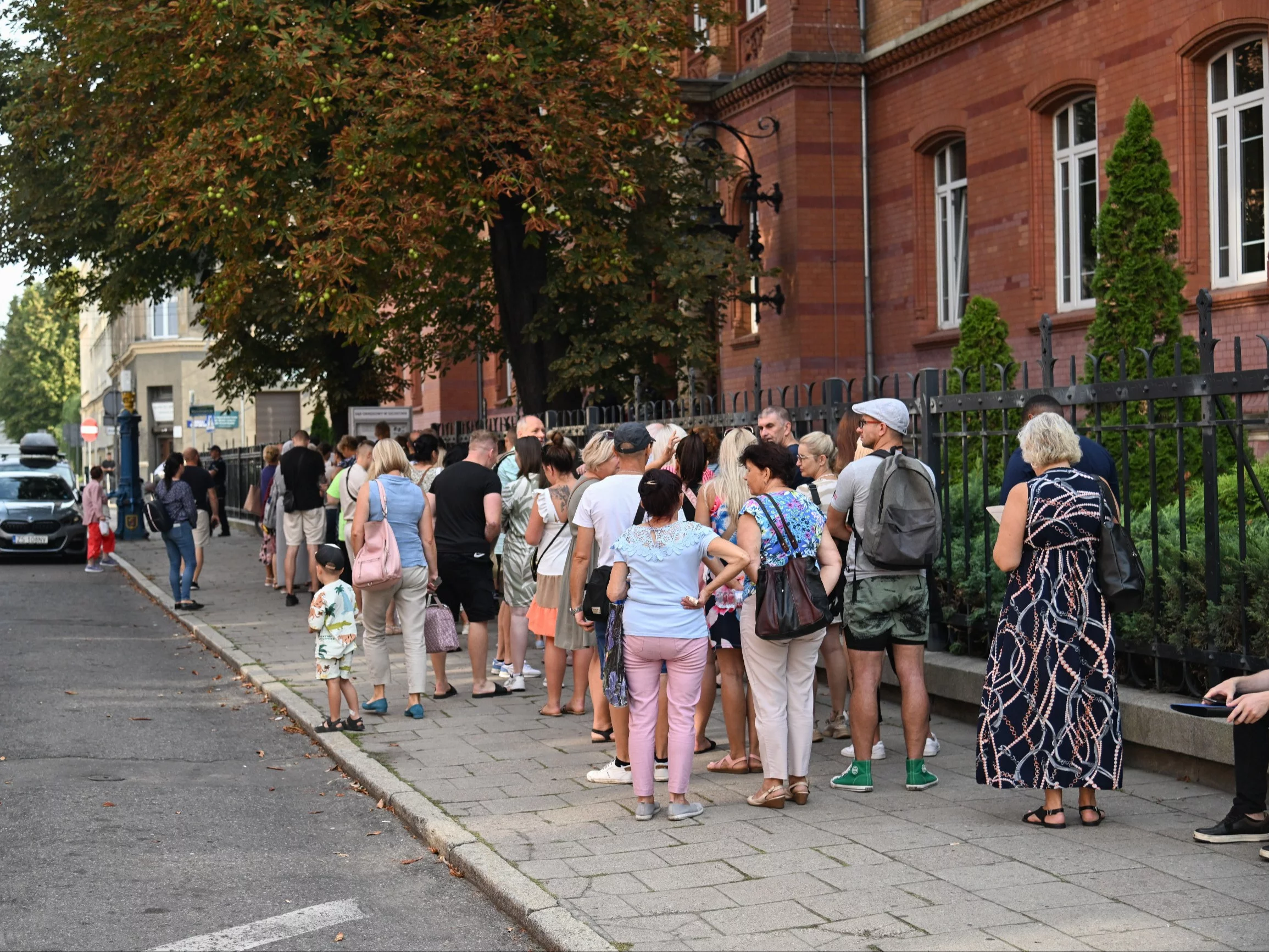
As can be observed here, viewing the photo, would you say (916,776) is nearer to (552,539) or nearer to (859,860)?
(859,860)

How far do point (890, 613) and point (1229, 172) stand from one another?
10.2 m

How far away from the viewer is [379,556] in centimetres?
1028

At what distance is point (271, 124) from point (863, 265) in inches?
346

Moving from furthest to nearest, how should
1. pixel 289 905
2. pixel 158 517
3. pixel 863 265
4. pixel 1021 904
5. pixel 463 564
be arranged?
pixel 863 265, pixel 158 517, pixel 463 564, pixel 289 905, pixel 1021 904

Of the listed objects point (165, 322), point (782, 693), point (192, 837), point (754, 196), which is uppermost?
point (165, 322)

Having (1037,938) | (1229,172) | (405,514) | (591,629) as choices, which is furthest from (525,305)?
(1037,938)

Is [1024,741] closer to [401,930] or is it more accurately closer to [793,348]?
[401,930]

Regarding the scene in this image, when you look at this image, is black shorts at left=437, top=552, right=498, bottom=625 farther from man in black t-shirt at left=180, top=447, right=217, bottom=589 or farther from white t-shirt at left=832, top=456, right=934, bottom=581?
man in black t-shirt at left=180, top=447, right=217, bottom=589

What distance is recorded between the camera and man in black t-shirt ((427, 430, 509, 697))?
1107 centimetres

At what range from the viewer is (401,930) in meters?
5.83

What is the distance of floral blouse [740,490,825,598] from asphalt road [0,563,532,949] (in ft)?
6.62

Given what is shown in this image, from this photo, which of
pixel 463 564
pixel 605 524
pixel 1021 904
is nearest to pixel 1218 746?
pixel 1021 904

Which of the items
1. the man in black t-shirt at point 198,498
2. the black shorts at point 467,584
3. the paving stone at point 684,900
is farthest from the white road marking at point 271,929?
the man in black t-shirt at point 198,498

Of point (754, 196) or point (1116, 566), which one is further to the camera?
point (754, 196)
